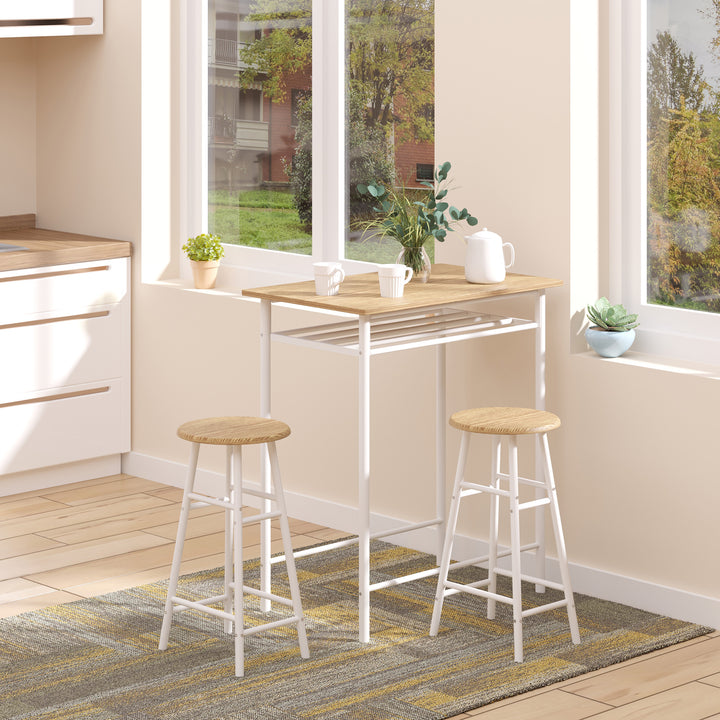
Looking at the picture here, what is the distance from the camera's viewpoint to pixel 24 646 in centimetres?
380

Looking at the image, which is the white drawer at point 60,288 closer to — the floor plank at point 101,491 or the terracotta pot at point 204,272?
the terracotta pot at point 204,272

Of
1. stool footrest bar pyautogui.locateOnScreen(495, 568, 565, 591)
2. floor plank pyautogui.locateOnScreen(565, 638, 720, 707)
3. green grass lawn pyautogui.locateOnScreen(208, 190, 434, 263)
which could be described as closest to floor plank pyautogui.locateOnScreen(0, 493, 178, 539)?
green grass lawn pyautogui.locateOnScreen(208, 190, 434, 263)

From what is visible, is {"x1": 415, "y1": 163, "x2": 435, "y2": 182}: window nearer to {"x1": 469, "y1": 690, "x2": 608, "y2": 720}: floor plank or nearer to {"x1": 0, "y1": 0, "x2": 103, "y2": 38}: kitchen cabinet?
{"x1": 0, "y1": 0, "x2": 103, "y2": 38}: kitchen cabinet

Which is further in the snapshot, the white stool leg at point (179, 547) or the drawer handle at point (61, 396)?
the drawer handle at point (61, 396)

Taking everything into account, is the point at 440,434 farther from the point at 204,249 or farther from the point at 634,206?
the point at 204,249

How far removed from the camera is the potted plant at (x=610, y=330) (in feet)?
13.4

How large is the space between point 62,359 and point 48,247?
0.44m

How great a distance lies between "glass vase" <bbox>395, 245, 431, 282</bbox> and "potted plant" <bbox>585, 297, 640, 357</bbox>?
20.4 inches

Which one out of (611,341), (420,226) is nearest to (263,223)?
(420,226)

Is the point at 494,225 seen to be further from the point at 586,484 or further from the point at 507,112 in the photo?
the point at 586,484

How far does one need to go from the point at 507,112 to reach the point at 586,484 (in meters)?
1.17

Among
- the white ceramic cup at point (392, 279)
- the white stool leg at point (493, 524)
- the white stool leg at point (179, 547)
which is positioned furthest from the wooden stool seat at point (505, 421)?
the white stool leg at point (179, 547)

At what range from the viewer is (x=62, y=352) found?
5387 millimetres

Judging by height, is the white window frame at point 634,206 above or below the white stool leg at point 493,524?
above
